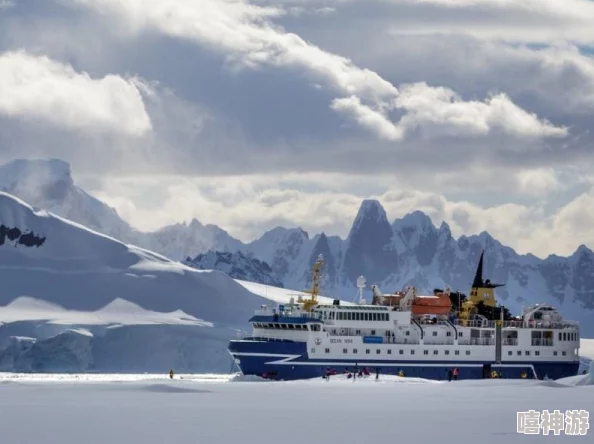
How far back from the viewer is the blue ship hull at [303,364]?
93.6 metres

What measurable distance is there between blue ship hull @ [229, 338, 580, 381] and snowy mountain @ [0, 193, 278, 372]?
89.8 feet

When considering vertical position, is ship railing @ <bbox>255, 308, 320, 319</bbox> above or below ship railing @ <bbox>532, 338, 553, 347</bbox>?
above

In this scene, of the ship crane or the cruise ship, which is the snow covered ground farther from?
the ship crane

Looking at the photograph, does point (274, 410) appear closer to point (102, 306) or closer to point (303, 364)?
point (303, 364)

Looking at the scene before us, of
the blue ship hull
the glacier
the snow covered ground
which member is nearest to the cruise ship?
the blue ship hull

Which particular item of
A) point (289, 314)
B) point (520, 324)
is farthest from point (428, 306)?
point (289, 314)

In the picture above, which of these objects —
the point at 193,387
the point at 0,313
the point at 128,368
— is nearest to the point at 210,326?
the point at 128,368

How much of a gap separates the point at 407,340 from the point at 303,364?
28.9ft

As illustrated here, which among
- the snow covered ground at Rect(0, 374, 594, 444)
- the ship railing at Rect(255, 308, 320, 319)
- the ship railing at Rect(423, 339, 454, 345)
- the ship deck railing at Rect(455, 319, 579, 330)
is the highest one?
the ship deck railing at Rect(455, 319, 579, 330)

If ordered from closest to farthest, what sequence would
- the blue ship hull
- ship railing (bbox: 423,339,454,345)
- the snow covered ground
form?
the snow covered ground, the blue ship hull, ship railing (bbox: 423,339,454,345)

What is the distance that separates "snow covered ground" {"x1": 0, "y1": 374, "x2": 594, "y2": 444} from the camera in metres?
51.2

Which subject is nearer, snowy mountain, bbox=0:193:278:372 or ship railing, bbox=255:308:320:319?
ship railing, bbox=255:308:320:319

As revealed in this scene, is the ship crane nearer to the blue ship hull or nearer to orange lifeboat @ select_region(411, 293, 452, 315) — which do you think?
orange lifeboat @ select_region(411, 293, 452, 315)

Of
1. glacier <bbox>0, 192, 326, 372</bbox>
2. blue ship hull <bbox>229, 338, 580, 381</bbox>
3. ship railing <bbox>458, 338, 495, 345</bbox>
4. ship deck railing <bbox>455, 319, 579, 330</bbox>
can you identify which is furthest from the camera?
glacier <bbox>0, 192, 326, 372</bbox>
